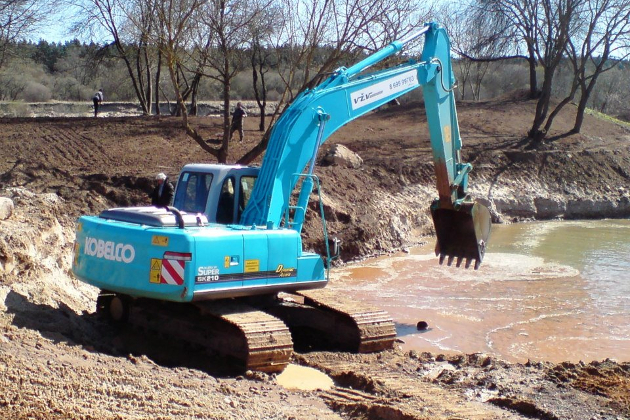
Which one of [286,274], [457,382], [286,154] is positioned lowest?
[457,382]

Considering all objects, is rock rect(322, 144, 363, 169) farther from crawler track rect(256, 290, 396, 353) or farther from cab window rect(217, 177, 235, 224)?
cab window rect(217, 177, 235, 224)

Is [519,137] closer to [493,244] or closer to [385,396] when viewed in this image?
[493,244]

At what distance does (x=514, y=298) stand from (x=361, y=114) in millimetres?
5661

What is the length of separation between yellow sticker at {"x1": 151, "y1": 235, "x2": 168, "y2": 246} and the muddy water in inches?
165

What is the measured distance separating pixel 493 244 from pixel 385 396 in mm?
13508

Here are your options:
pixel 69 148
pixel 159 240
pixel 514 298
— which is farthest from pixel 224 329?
pixel 69 148

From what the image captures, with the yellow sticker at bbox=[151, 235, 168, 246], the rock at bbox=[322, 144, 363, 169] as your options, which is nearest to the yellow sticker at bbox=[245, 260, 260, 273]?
the yellow sticker at bbox=[151, 235, 168, 246]

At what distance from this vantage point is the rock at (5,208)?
11.1 metres

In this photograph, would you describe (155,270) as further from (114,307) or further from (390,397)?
(390,397)

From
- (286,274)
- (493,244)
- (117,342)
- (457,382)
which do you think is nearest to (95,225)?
(117,342)

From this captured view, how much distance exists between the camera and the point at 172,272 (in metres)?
7.99

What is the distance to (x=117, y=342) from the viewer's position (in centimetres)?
912

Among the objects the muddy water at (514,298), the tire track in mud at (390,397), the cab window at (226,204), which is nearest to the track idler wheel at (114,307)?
the cab window at (226,204)

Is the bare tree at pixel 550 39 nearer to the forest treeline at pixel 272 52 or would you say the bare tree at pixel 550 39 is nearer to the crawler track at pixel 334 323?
the forest treeline at pixel 272 52
